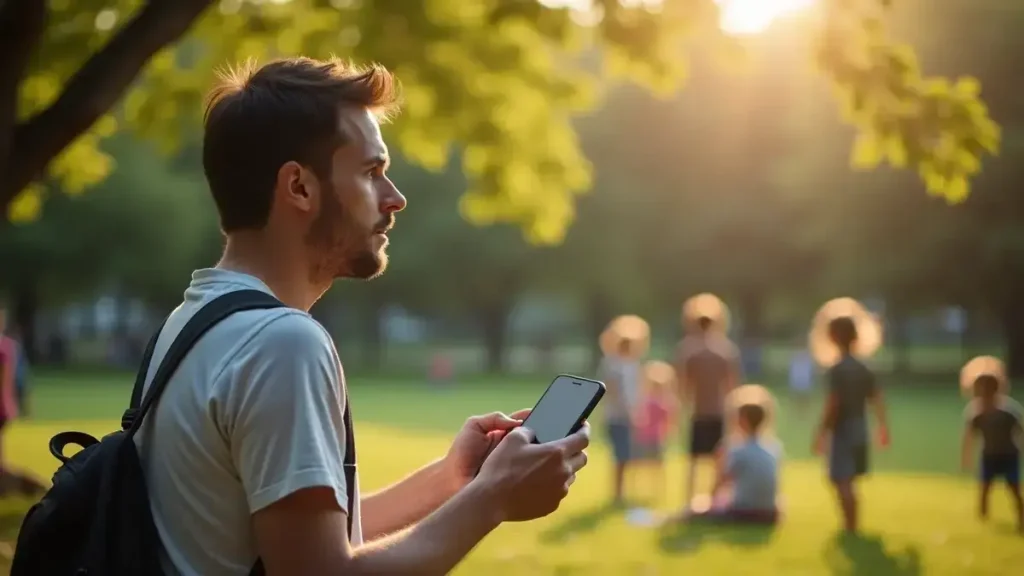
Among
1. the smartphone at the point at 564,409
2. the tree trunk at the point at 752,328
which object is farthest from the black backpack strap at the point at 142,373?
the tree trunk at the point at 752,328

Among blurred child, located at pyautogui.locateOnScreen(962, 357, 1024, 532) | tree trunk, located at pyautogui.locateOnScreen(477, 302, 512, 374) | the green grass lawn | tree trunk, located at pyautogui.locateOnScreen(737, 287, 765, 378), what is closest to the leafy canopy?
blurred child, located at pyautogui.locateOnScreen(962, 357, 1024, 532)

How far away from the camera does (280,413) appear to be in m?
1.95

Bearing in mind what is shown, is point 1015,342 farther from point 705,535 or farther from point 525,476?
point 525,476

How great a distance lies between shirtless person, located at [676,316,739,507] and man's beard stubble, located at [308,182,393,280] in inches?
390

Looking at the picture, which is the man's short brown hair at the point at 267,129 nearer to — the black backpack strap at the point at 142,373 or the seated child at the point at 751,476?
the black backpack strap at the point at 142,373

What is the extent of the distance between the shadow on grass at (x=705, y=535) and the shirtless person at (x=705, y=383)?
1.27 m

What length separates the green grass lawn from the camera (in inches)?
350

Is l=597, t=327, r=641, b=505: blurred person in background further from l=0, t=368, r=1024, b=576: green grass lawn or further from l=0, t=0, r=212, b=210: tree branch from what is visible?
l=0, t=0, r=212, b=210: tree branch

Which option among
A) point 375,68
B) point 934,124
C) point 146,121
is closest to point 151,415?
point 375,68

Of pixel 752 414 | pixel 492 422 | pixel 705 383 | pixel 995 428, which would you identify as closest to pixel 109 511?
pixel 492 422

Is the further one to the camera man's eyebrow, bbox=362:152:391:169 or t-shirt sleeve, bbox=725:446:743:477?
t-shirt sleeve, bbox=725:446:743:477

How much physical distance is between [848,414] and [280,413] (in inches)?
359

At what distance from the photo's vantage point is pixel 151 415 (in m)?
2.13

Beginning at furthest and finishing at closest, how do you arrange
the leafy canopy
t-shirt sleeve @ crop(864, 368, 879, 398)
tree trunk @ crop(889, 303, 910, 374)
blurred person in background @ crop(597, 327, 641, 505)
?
tree trunk @ crop(889, 303, 910, 374)
blurred person in background @ crop(597, 327, 641, 505)
t-shirt sleeve @ crop(864, 368, 879, 398)
the leafy canopy
